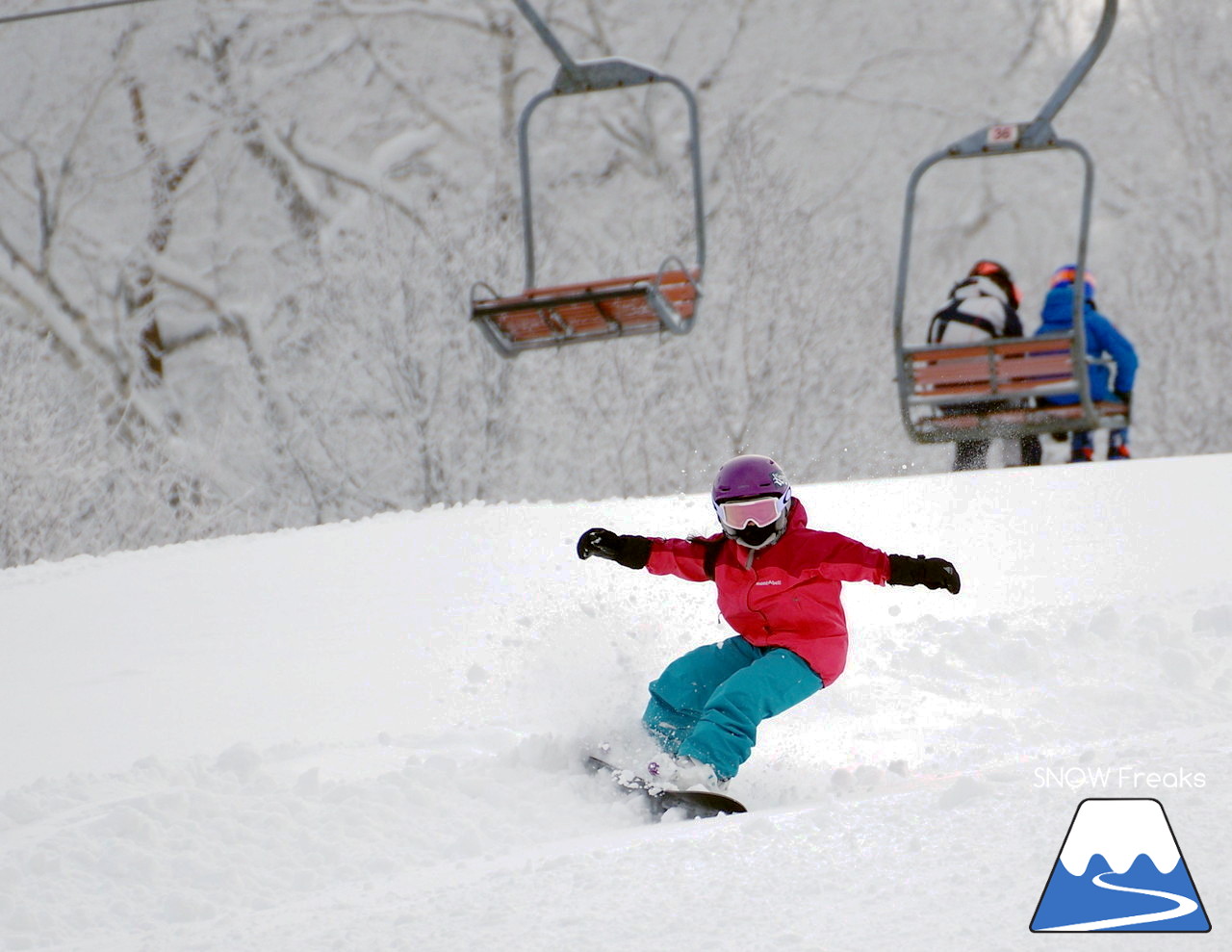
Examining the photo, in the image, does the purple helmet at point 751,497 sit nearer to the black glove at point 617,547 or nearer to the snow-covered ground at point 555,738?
the black glove at point 617,547

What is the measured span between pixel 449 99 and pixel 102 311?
6661 mm

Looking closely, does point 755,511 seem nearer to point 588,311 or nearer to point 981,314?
point 588,311

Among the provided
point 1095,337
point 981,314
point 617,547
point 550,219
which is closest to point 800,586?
point 617,547

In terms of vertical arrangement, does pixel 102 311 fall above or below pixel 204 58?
below

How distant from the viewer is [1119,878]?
338 centimetres

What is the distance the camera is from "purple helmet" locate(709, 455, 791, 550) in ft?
15.6

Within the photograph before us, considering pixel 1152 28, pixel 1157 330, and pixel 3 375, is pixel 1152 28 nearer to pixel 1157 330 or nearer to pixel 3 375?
pixel 1157 330

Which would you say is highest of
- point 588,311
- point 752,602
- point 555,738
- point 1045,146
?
point 1045,146

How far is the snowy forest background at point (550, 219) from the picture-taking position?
21156mm

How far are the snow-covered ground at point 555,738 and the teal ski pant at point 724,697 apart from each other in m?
0.24

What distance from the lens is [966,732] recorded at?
5.15 metres

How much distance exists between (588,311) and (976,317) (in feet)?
7.65

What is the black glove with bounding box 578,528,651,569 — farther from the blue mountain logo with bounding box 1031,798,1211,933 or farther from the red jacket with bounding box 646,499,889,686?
the blue mountain logo with bounding box 1031,798,1211,933

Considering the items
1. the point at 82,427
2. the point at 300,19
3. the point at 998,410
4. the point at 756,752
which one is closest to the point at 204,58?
the point at 300,19
